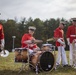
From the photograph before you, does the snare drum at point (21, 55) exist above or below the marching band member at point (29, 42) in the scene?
below

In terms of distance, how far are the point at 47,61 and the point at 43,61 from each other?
0.72 feet

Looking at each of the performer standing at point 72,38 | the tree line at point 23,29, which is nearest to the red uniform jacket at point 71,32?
the performer standing at point 72,38

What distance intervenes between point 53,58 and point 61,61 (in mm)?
1963

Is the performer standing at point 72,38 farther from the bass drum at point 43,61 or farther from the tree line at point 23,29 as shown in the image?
the tree line at point 23,29

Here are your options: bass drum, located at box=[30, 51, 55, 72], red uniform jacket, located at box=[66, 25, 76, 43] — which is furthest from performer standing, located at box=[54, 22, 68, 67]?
bass drum, located at box=[30, 51, 55, 72]

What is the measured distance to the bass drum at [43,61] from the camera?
9297 mm

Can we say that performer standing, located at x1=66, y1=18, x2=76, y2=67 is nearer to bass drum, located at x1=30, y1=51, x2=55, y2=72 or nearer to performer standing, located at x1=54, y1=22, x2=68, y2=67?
performer standing, located at x1=54, y1=22, x2=68, y2=67

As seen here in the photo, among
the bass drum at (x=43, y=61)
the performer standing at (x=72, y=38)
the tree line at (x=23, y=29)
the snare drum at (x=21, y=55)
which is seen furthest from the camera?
the tree line at (x=23, y=29)

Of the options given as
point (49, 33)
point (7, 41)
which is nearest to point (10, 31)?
point (7, 41)

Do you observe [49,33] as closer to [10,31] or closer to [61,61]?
[10,31]

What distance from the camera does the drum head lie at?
937 cm

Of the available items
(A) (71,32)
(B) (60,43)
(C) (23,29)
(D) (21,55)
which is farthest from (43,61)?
(C) (23,29)

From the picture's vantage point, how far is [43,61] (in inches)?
371

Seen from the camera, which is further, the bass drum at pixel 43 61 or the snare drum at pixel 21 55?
the snare drum at pixel 21 55
